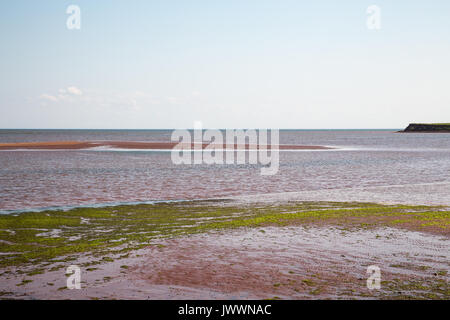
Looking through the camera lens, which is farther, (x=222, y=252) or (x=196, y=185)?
(x=196, y=185)

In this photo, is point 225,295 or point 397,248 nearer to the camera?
point 225,295

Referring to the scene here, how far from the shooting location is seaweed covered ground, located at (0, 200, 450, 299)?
8.12 metres

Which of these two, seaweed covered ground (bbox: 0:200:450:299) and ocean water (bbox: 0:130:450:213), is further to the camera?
ocean water (bbox: 0:130:450:213)

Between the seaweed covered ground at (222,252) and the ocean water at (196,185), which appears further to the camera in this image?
the ocean water at (196,185)

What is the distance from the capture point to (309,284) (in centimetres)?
836

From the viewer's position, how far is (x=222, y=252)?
425 inches

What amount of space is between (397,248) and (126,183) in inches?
734

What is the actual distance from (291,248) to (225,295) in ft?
12.4

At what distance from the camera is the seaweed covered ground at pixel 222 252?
320 inches
